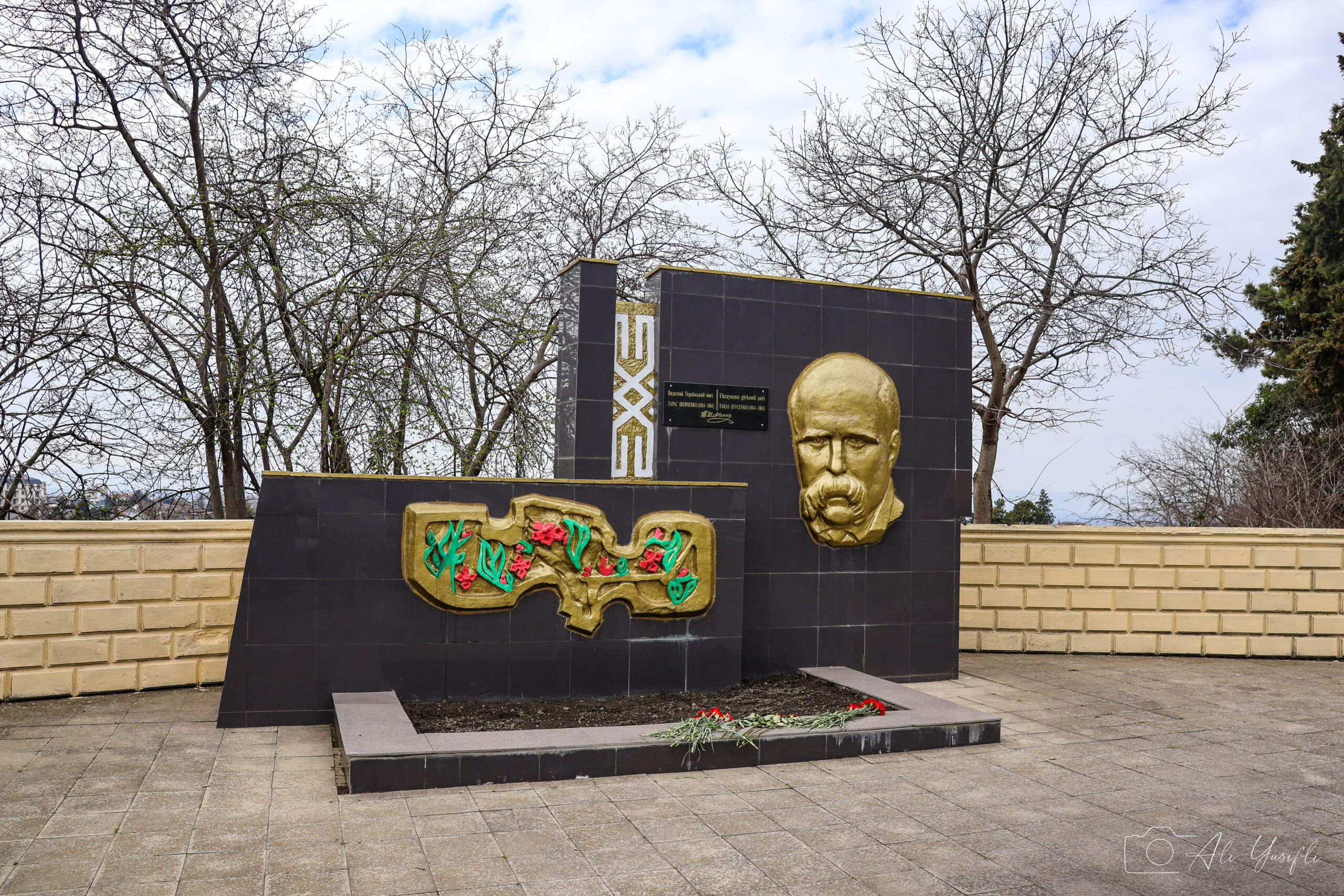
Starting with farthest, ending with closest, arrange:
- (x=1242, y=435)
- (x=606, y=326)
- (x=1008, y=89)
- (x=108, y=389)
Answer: (x=1242, y=435)
(x=1008, y=89)
(x=108, y=389)
(x=606, y=326)

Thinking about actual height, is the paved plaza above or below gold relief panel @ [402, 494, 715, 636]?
below

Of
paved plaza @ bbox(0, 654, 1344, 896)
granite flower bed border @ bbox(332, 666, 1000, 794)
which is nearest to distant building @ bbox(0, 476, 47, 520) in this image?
paved plaza @ bbox(0, 654, 1344, 896)

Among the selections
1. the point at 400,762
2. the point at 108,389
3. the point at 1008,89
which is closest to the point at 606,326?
the point at 400,762

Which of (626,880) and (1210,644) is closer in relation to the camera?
(626,880)

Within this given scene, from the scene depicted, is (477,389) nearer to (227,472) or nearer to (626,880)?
(227,472)

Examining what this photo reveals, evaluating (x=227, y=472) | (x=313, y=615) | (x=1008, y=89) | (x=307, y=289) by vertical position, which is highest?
(x=1008, y=89)

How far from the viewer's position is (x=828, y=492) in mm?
8648

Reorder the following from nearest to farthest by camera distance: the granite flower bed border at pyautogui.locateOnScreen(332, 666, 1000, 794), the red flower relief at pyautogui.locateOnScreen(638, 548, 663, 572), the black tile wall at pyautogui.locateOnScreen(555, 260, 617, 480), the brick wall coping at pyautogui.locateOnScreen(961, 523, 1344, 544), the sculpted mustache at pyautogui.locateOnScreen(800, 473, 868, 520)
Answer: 1. the granite flower bed border at pyautogui.locateOnScreen(332, 666, 1000, 794)
2. the red flower relief at pyautogui.locateOnScreen(638, 548, 663, 572)
3. the black tile wall at pyautogui.locateOnScreen(555, 260, 617, 480)
4. the sculpted mustache at pyautogui.locateOnScreen(800, 473, 868, 520)
5. the brick wall coping at pyautogui.locateOnScreen(961, 523, 1344, 544)

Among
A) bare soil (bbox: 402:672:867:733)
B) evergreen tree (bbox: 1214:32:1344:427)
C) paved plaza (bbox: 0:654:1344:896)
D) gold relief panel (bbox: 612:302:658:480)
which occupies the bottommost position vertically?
paved plaza (bbox: 0:654:1344:896)

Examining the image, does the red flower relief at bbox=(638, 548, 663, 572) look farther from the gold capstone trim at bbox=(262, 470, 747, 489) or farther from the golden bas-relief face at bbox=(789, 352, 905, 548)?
the golden bas-relief face at bbox=(789, 352, 905, 548)

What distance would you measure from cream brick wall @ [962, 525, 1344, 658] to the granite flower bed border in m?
4.17

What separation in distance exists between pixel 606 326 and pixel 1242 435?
15.8 meters

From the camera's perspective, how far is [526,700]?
7496 mm

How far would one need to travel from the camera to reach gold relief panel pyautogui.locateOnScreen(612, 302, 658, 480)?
834 centimetres
